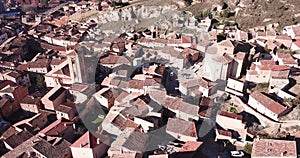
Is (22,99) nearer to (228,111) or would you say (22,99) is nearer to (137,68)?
(137,68)

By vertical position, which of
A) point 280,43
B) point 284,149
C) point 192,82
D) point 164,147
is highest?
point 280,43

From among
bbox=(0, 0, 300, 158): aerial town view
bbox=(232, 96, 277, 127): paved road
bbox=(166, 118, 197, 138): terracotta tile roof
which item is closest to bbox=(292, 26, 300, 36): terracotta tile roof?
bbox=(0, 0, 300, 158): aerial town view

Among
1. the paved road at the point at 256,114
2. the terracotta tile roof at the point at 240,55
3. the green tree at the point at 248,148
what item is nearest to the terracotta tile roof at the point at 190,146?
the green tree at the point at 248,148

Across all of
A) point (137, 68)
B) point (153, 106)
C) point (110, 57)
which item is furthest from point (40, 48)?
point (153, 106)

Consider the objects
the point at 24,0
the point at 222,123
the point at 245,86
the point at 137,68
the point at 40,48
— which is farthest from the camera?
the point at 24,0

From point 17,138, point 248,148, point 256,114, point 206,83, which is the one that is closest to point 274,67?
point 256,114

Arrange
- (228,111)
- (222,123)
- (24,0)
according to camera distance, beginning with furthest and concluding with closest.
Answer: (24,0) → (228,111) → (222,123)

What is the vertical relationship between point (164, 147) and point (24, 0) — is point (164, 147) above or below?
below
